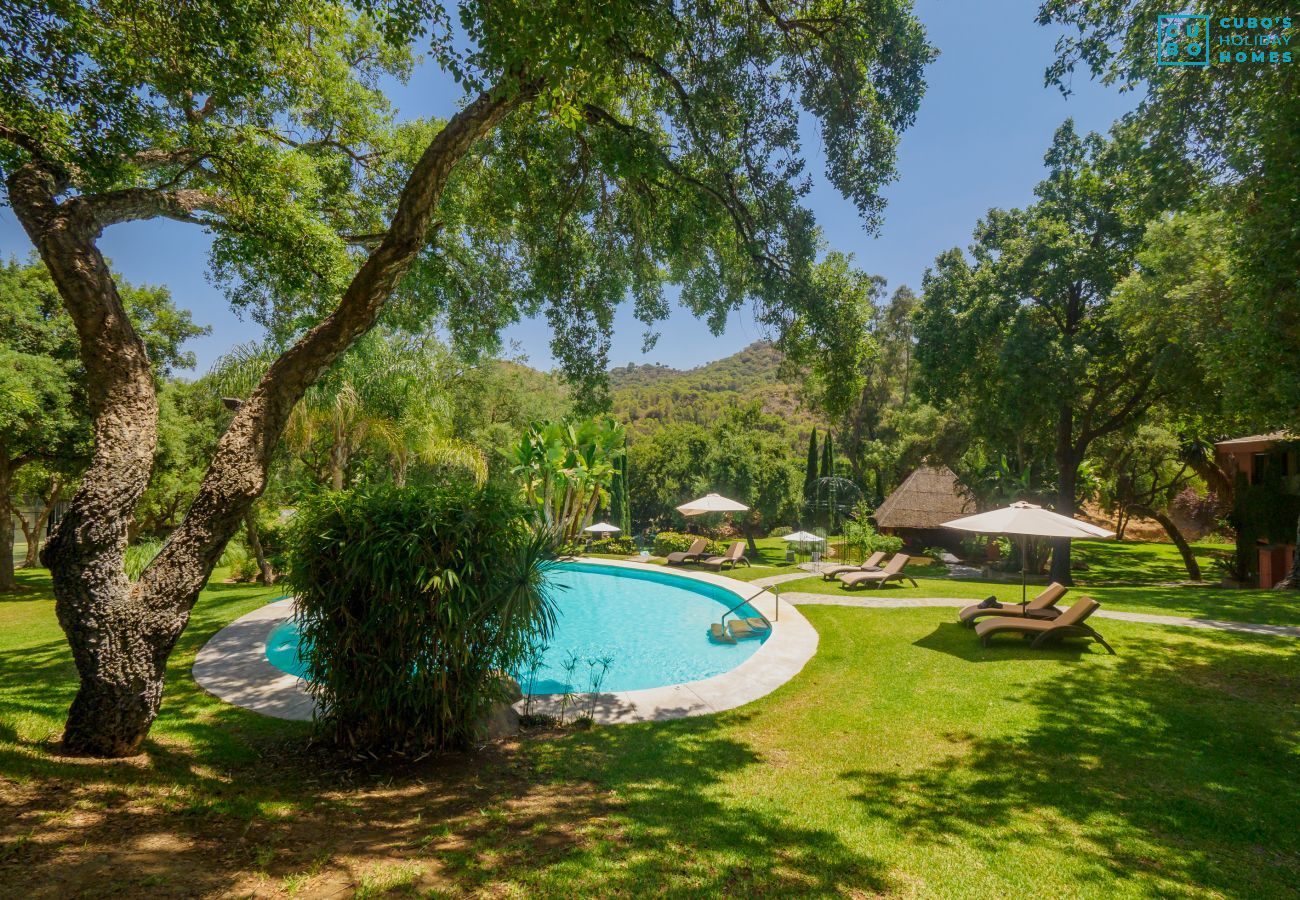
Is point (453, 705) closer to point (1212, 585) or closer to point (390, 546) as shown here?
point (390, 546)

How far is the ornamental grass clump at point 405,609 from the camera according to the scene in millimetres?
4766

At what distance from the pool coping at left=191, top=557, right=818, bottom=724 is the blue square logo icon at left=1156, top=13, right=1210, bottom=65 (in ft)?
28.9

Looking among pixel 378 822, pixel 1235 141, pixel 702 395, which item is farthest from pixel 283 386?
pixel 702 395

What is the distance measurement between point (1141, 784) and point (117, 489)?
8.67 metres

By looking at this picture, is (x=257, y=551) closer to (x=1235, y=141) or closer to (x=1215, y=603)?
(x=1235, y=141)

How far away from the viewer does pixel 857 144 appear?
6816 mm

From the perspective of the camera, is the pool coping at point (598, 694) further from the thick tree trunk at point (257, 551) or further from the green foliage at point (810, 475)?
the green foliage at point (810, 475)

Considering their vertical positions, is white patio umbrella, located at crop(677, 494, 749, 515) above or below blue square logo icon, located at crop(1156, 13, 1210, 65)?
below

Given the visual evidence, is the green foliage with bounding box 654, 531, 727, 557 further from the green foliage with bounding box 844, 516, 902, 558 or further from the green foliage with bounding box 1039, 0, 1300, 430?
the green foliage with bounding box 1039, 0, 1300, 430

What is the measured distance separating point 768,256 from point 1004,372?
11.6 m

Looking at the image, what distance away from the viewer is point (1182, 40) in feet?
19.4

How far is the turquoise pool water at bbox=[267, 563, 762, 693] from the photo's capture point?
8852 millimetres

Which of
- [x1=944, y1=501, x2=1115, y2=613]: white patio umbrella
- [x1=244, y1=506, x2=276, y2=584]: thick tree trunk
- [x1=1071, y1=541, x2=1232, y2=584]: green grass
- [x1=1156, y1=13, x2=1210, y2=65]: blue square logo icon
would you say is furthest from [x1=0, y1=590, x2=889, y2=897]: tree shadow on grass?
[x1=1071, y1=541, x2=1232, y2=584]: green grass

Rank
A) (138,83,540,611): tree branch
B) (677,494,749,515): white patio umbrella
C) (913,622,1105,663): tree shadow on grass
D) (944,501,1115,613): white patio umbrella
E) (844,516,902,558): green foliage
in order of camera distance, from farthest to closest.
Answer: (677,494,749,515): white patio umbrella → (844,516,902,558): green foliage → (944,501,1115,613): white patio umbrella → (913,622,1105,663): tree shadow on grass → (138,83,540,611): tree branch
